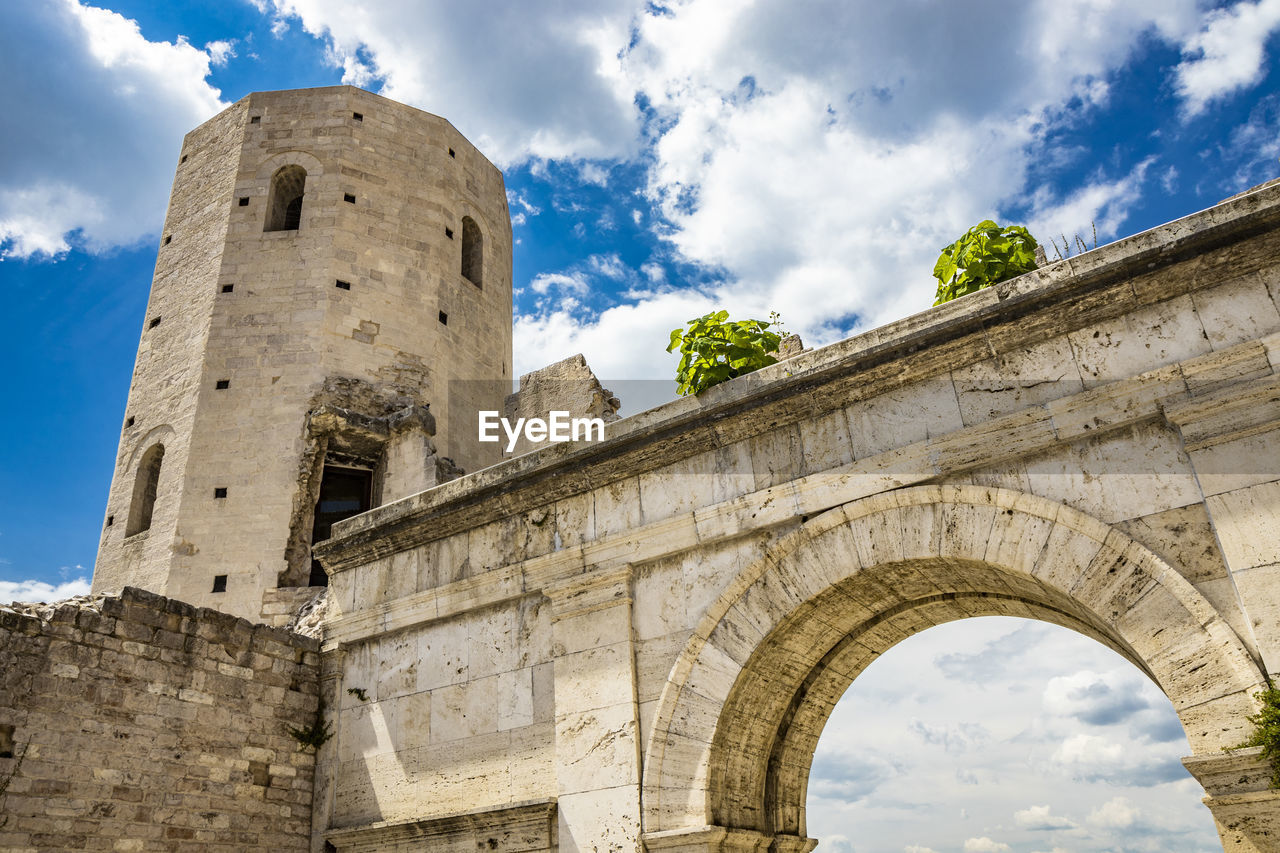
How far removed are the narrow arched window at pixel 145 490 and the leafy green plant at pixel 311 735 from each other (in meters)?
6.27

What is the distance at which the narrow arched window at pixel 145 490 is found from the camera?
1380 cm

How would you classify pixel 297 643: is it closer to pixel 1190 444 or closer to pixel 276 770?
pixel 276 770

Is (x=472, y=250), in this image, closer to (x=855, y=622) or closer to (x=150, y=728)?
(x=150, y=728)

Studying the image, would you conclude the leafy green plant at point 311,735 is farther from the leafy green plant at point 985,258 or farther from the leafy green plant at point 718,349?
the leafy green plant at point 985,258

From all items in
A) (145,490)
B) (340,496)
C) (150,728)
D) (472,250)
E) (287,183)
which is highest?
(287,183)

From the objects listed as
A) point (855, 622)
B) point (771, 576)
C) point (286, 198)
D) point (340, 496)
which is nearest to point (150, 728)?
point (771, 576)

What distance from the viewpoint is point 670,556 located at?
734cm

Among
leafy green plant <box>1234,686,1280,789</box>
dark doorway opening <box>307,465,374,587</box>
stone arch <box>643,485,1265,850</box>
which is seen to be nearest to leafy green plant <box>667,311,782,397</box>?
stone arch <box>643,485,1265,850</box>

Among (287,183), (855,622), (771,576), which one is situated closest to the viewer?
(771,576)

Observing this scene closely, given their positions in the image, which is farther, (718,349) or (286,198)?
(286,198)

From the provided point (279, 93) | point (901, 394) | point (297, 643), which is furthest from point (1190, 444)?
point (279, 93)

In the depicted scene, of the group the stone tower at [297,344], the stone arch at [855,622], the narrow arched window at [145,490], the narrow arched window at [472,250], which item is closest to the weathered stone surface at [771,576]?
the stone arch at [855,622]

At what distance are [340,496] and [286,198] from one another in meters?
5.28

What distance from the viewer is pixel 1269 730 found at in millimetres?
4840
